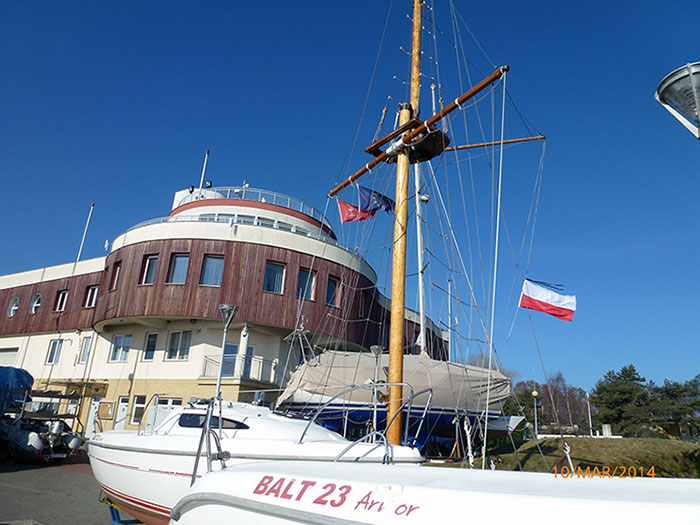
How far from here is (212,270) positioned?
23.0m

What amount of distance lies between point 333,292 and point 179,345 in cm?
871

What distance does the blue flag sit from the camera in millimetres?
14148

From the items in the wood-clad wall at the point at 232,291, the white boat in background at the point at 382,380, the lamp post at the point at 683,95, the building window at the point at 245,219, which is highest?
the building window at the point at 245,219

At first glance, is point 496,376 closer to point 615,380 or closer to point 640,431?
point 640,431

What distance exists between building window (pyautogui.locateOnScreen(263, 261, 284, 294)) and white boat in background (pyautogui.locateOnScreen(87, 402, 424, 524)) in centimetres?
1555

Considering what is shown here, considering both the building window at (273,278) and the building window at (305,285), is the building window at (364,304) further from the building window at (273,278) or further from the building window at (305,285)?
the building window at (273,278)

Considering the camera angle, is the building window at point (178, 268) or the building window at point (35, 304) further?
the building window at point (35, 304)

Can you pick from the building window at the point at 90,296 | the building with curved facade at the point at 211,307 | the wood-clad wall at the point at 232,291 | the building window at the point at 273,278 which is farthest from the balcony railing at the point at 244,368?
the building window at the point at 90,296

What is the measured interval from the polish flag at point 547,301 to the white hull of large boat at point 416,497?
685 cm

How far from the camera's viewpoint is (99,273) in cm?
2927

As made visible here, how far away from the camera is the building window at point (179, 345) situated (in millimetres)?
23297

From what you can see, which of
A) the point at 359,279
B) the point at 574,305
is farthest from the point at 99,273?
the point at 574,305

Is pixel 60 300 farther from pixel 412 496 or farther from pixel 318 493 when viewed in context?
pixel 412 496

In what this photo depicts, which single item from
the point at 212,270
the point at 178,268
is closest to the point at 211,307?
the point at 212,270
